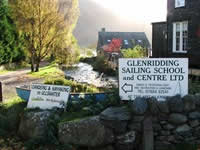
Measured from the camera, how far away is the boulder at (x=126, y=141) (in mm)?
5043

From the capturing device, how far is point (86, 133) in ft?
16.6

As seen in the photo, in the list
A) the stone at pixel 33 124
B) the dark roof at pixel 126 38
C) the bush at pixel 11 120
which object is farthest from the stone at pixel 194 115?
the dark roof at pixel 126 38

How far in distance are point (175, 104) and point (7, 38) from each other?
19.6 metres

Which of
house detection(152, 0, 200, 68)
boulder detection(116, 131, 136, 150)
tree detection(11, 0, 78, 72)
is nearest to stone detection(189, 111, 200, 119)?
boulder detection(116, 131, 136, 150)

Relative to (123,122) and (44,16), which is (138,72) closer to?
(123,122)

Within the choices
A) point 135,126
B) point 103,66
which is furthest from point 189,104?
point 103,66

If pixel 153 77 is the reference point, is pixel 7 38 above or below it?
above

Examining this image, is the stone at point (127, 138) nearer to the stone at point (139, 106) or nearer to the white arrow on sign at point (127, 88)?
the stone at point (139, 106)

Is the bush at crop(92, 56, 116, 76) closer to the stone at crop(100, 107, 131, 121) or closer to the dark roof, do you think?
the stone at crop(100, 107, 131, 121)

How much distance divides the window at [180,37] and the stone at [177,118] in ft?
46.9

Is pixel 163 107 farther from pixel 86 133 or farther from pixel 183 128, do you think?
pixel 86 133

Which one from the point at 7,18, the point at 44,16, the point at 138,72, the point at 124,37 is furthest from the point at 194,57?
the point at 124,37

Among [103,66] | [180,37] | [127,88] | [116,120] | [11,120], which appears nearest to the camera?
[116,120]

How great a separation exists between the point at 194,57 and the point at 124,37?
117 feet
